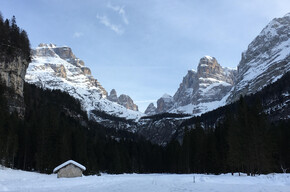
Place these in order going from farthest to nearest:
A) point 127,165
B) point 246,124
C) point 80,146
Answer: point 127,165
point 80,146
point 246,124

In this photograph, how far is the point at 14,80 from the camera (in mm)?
87688

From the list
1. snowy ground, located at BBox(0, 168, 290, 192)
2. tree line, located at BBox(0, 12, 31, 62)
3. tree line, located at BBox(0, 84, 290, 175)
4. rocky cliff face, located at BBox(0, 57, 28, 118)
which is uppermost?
tree line, located at BBox(0, 12, 31, 62)

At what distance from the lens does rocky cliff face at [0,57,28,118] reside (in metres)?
83.8

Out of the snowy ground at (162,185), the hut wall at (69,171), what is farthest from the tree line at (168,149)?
the snowy ground at (162,185)

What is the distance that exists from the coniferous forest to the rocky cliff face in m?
2.50

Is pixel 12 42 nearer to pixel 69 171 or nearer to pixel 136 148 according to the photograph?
pixel 69 171

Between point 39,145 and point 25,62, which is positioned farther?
point 25,62

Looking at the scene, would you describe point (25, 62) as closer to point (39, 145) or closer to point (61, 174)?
point (39, 145)

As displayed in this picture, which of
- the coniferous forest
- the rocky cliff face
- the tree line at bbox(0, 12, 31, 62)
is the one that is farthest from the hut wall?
the tree line at bbox(0, 12, 31, 62)

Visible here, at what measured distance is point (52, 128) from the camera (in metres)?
72.9

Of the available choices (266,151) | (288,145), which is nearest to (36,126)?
(266,151)

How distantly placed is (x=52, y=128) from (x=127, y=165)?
52.8m

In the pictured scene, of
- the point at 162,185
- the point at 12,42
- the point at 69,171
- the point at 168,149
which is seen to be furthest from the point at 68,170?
the point at 168,149

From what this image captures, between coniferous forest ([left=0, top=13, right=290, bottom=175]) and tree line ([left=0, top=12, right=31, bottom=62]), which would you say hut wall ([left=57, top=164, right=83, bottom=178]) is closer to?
coniferous forest ([left=0, top=13, right=290, bottom=175])
